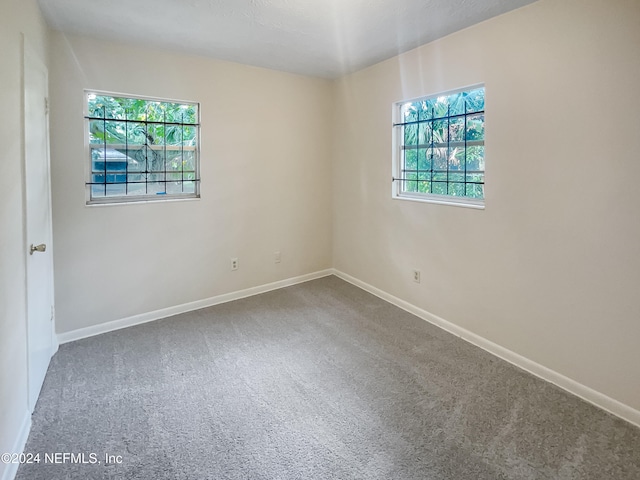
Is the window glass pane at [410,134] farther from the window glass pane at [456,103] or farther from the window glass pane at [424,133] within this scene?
the window glass pane at [456,103]

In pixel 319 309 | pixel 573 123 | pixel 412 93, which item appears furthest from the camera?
pixel 319 309

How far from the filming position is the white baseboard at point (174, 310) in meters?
3.08

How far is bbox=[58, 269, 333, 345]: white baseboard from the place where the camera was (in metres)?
3.08

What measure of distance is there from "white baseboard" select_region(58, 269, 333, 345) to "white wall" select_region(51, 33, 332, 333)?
5cm

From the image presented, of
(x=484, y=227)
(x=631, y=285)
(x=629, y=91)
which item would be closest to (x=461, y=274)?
(x=484, y=227)

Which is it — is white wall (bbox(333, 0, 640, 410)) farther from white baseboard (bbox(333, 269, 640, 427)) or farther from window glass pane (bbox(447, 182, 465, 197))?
window glass pane (bbox(447, 182, 465, 197))

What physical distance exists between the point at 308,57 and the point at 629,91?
2496 millimetres

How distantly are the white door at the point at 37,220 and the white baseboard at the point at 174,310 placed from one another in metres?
0.28

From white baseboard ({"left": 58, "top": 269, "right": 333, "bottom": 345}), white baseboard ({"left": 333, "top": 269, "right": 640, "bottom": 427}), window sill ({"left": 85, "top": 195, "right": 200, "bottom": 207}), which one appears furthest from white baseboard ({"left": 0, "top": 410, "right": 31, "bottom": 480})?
white baseboard ({"left": 333, "top": 269, "right": 640, "bottom": 427})

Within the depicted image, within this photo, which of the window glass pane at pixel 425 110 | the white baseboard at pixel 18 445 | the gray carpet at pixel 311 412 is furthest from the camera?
the window glass pane at pixel 425 110

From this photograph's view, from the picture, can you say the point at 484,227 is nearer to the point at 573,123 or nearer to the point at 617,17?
the point at 573,123

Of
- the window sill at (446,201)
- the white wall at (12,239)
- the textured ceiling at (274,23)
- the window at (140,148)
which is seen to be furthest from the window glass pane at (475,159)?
the white wall at (12,239)

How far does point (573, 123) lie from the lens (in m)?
2.25

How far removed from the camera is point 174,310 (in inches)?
141
